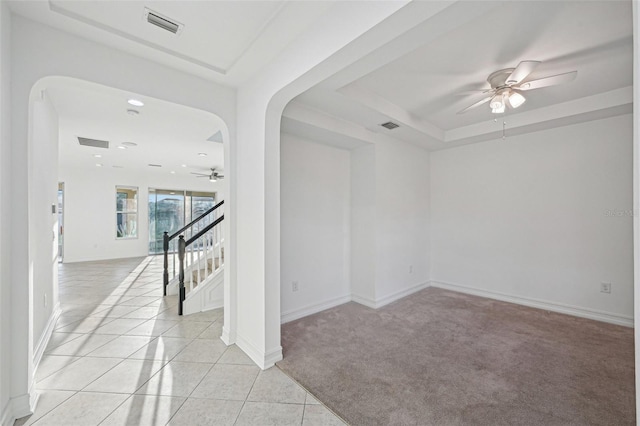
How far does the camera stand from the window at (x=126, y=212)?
25.7ft

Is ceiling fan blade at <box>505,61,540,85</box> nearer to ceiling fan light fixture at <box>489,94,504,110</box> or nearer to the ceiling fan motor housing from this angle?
the ceiling fan motor housing

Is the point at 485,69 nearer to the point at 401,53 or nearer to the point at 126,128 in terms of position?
the point at 401,53

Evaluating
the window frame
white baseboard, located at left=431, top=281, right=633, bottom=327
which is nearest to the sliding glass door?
the window frame

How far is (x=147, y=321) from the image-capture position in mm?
3172

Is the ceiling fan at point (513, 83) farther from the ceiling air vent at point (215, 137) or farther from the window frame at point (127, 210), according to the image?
the window frame at point (127, 210)

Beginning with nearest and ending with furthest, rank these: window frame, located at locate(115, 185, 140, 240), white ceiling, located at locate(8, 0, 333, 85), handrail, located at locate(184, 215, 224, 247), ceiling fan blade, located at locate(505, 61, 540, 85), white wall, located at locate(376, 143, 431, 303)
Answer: white ceiling, located at locate(8, 0, 333, 85)
ceiling fan blade, located at locate(505, 61, 540, 85)
handrail, located at locate(184, 215, 224, 247)
white wall, located at locate(376, 143, 431, 303)
window frame, located at locate(115, 185, 140, 240)

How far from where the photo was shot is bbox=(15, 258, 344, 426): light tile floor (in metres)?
1.71

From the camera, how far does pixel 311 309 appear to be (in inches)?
138

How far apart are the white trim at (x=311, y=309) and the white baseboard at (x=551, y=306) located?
194cm

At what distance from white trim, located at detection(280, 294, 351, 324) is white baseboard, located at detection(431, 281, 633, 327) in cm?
194

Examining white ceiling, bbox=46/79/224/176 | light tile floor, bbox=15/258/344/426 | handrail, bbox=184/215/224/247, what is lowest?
light tile floor, bbox=15/258/344/426

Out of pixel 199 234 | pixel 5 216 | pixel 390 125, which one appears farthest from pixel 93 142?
pixel 390 125

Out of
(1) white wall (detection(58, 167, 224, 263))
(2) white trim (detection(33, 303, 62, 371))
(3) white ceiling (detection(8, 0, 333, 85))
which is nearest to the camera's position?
(3) white ceiling (detection(8, 0, 333, 85))

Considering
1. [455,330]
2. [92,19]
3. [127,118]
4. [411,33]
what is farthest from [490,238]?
[127,118]
